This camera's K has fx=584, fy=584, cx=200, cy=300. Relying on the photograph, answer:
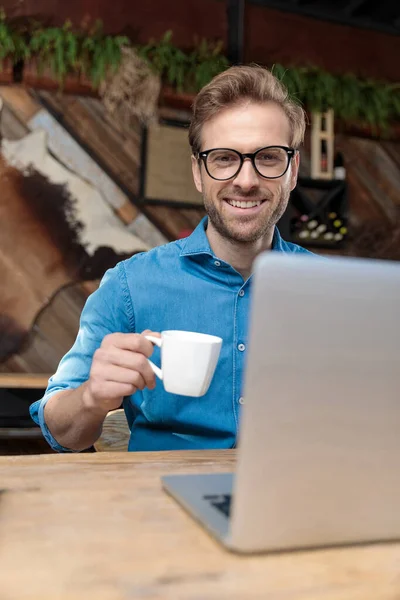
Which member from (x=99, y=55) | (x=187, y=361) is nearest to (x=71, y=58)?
(x=99, y=55)

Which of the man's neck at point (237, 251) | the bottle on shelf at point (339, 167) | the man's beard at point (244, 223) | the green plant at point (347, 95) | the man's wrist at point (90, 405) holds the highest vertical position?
the green plant at point (347, 95)

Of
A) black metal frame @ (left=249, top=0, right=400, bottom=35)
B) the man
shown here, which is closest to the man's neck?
the man

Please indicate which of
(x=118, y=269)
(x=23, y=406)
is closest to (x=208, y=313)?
(x=118, y=269)

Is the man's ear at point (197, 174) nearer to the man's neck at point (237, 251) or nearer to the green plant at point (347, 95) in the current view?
the man's neck at point (237, 251)

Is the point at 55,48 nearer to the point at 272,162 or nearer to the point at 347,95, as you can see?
the point at 347,95

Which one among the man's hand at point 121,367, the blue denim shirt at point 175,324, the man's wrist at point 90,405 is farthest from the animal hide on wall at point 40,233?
the man's hand at point 121,367

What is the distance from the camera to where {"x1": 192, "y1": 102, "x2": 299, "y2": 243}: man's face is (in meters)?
1.56

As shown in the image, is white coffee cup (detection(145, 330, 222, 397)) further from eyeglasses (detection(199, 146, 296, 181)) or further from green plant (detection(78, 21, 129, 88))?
green plant (detection(78, 21, 129, 88))

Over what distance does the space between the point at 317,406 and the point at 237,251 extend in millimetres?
1104

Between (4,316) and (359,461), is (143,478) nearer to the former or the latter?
(359,461)

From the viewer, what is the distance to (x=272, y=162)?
159cm

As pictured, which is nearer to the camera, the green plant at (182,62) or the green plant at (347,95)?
the green plant at (182,62)

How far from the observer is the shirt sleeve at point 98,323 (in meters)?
1.39

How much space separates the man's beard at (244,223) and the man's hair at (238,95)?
A: 0.20m
